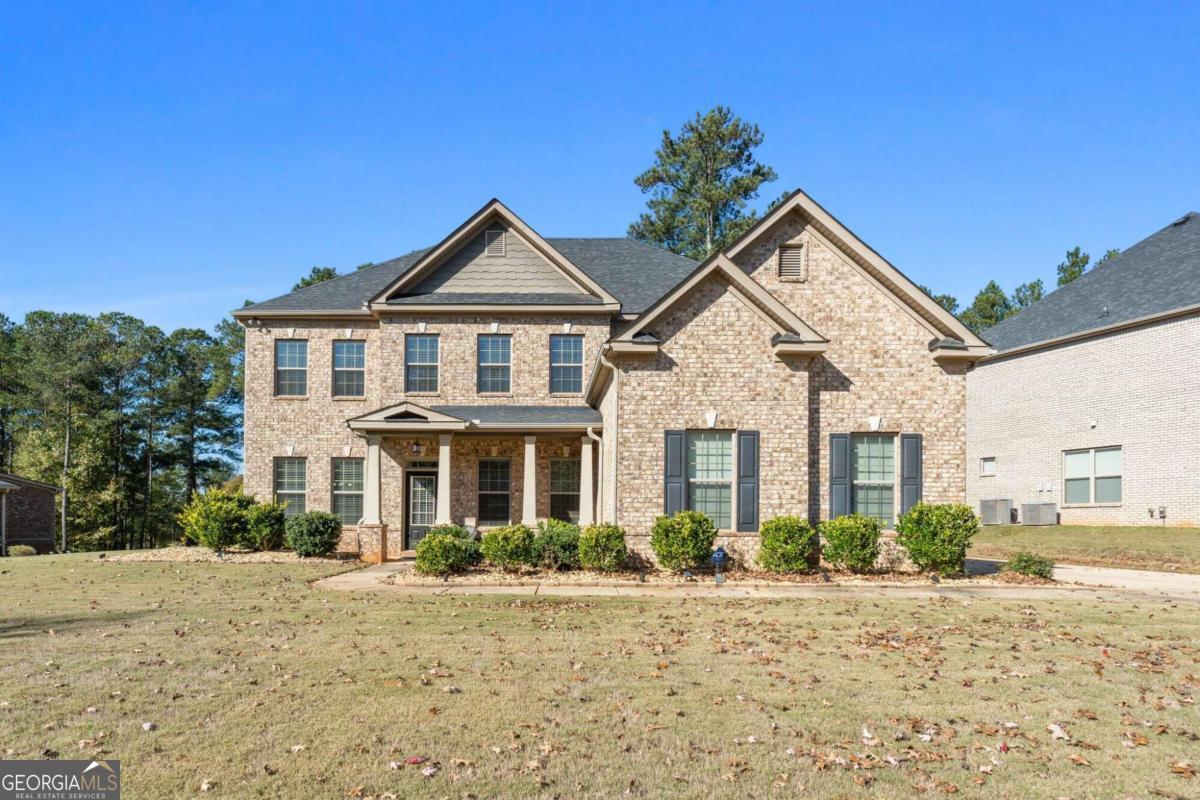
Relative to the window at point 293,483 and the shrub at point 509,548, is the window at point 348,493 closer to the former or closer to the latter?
the window at point 293,483

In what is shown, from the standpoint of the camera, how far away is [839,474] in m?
16.8

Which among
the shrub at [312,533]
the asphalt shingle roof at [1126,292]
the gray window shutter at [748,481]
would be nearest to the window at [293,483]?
the shrub at [312,533]

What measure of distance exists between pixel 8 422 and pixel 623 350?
4632 cm

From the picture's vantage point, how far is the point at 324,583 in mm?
15164

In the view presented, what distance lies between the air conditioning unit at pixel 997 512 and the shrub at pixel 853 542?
14360mm

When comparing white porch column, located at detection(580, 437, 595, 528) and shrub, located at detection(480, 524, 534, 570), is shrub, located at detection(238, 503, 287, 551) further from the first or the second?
white porch column, located at detection(580, 437, 595, 528)

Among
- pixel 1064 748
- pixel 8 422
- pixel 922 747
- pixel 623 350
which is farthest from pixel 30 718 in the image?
pixel 8 422

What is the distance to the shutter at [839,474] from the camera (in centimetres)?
1672

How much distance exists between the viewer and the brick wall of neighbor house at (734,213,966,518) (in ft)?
55.7

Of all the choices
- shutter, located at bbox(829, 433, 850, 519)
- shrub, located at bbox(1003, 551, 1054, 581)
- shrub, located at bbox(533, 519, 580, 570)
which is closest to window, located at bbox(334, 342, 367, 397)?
shrub, located at bbox(533, 519, 580, 570)

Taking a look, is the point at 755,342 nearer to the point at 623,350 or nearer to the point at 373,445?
the point at 623,350

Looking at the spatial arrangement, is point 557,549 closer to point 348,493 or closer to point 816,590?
point 816,590

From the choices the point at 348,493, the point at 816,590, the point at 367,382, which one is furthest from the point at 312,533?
the point at 816,590

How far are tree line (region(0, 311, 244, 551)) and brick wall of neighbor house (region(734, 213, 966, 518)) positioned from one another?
37.5 metres
